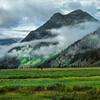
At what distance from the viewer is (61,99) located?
145 ft

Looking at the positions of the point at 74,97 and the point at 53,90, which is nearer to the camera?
the point at 74,97

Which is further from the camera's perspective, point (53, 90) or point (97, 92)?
point (53, 90)

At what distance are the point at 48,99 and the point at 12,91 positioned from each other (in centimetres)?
1472

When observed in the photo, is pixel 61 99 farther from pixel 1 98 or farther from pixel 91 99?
pixel 1 98

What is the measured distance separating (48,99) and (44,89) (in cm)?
1350

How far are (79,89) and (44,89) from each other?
23.3ft

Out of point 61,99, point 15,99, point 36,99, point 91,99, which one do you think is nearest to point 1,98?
point 15,99

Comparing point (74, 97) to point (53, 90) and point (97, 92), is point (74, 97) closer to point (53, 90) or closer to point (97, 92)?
point (97, 92)

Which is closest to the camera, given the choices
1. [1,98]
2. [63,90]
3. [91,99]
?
[91,99]

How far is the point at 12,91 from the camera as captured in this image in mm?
56688

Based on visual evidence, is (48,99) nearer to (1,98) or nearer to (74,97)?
(74,97)

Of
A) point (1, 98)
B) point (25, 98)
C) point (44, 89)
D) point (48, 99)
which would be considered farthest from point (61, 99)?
point (44, 89)

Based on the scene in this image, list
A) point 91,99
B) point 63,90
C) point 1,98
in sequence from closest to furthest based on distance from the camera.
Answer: point 91,99 → point 1,98 → point 63,90

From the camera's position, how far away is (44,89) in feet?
188
